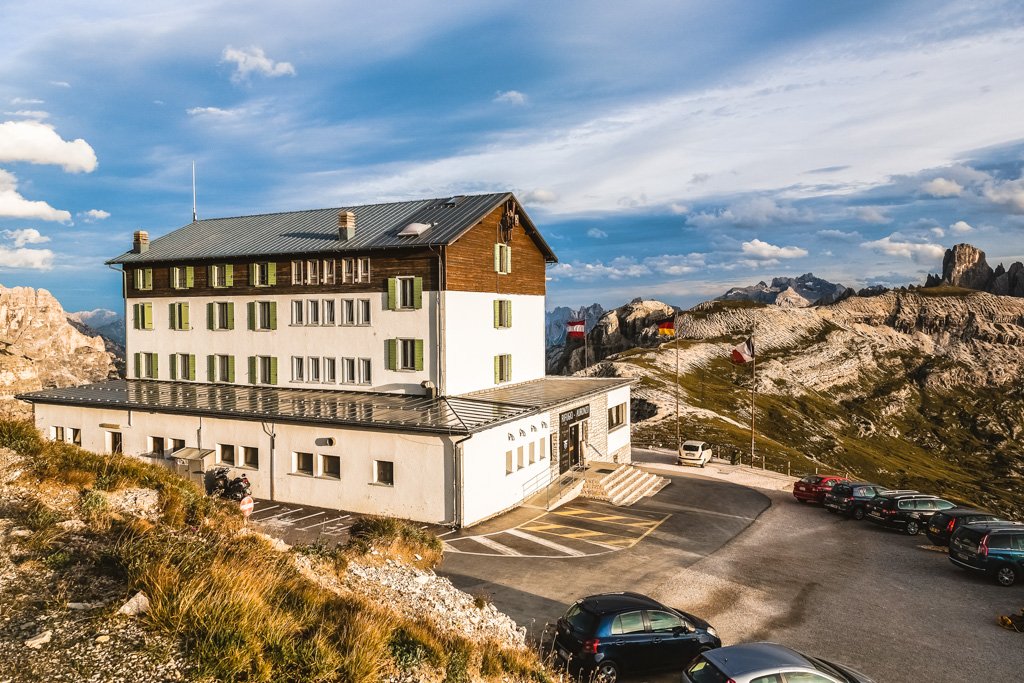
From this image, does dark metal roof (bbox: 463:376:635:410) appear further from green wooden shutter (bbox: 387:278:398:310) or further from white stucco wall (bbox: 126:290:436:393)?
green wooden shutter (bbox: 387:278:398:310)

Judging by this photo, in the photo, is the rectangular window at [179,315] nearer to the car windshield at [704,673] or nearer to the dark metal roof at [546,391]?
the dark metal roof at [546,391]

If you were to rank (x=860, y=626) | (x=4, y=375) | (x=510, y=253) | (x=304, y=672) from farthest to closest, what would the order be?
(x=4, y=375) → (x=510, y=253) → (x=860, y=626) → (x=304, y=672)

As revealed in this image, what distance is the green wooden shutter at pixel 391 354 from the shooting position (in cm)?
3588

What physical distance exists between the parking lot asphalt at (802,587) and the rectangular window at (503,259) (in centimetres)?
1572

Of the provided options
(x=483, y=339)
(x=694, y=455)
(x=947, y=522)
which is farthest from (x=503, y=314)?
(x=947, y=522)

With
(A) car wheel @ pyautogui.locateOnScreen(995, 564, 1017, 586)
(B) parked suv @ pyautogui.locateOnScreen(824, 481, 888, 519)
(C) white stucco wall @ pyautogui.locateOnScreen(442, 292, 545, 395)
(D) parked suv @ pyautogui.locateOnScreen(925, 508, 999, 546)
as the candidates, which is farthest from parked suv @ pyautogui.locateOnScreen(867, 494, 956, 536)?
(C) white stucco wall @ pyautogui.locateOnScreen(442, 292, 545, 395)

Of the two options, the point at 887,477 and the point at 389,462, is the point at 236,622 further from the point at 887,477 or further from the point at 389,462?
the point at 887,477

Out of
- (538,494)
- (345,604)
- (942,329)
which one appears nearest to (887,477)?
(538,494)

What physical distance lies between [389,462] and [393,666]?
19.4 m

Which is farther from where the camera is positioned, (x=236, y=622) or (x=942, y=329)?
(x=942, y=329)

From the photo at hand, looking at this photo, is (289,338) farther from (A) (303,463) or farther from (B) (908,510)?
(B) (908,510)

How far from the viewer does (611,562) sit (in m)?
23.8

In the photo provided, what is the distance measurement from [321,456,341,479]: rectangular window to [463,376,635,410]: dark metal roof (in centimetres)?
830

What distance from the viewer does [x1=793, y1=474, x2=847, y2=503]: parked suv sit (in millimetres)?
34269
